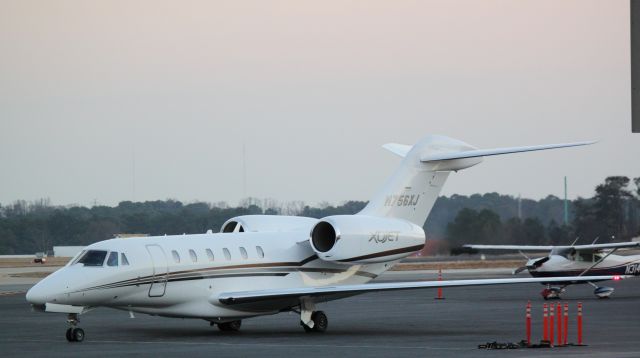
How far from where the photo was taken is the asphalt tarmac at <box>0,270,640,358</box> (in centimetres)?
2092

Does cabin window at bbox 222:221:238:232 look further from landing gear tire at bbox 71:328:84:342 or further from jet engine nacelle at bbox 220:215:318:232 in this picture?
landing gear tire at bbox 71:328:84:342

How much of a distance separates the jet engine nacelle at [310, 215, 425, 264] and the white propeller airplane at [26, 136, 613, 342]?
22 millimetres

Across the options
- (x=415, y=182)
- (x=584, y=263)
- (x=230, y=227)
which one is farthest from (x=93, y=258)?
(x=584, y=263)

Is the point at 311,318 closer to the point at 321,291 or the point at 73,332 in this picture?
the point at 321,291

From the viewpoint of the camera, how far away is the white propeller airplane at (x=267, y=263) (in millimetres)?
23547

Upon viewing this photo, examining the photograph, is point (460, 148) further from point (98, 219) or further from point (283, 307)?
point (98, 219)

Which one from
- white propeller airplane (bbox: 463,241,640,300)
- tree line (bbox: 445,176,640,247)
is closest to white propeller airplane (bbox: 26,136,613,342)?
white propeller airplane (bbox: 463,241,640,300)

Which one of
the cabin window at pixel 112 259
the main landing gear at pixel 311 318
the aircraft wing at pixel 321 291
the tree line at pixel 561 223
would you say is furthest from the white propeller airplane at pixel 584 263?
the cabin window at pixel 112 259

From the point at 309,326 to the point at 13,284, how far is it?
33.3m

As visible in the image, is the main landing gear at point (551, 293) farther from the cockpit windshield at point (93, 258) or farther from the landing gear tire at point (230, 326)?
the cockpit windshield at point (93, 258)

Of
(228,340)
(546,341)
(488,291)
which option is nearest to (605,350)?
(546,341)

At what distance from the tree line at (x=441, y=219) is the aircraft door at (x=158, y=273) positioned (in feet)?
79.7

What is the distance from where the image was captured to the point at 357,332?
2577 cm

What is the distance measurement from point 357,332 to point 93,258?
601 cm
